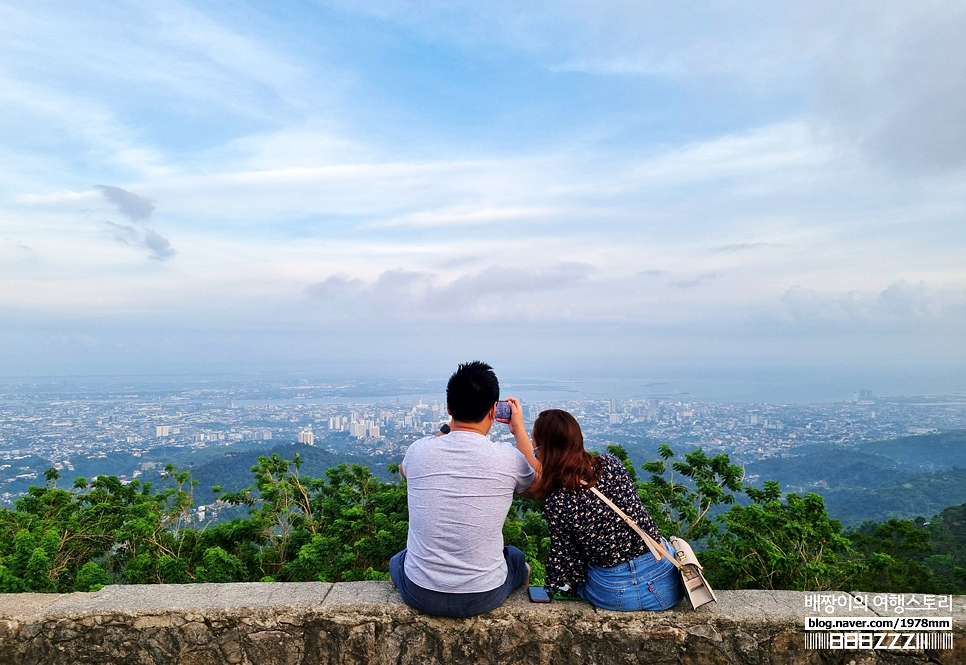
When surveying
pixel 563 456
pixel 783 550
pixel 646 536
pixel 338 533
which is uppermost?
pixel 563 456

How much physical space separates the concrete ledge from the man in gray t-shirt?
0.55ft

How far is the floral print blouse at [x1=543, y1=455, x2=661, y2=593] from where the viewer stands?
111 inches

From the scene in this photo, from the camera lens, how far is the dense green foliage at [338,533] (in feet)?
13.3

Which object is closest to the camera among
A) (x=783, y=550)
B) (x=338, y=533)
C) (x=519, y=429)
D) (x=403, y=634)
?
(x=403, y=634)

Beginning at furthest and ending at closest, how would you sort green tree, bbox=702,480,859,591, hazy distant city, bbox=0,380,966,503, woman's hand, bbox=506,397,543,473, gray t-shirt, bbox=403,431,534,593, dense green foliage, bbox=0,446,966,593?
hazy distant city, bbox=0,380,966,503
dense green foliage, bbox=0,446,966,593
green tree, bbox=702,480,859,591
woman's hand, bbox=506,397,543,473
gray t-shirt, bbox=403,431,534,593

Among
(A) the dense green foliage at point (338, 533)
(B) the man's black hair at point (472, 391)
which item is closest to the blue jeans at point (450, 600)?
(B) the man's black hair at point (472, 391)

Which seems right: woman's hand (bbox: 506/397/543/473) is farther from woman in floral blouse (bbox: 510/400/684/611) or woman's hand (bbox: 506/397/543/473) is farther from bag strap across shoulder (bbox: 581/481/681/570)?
bag strap across shoulder (bbox: 581/481/681/570)

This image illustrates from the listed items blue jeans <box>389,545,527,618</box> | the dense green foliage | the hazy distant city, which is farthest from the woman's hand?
the dense green foliage

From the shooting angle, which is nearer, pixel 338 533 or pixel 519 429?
pixel 519 429

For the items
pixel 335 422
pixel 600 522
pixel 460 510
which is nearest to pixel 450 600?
pixel 460 510

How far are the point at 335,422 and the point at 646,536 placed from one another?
897 inches

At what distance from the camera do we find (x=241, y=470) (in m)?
13.4

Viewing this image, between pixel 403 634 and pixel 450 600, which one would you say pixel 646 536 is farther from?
pixel 403 634

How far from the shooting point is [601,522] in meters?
2.82
